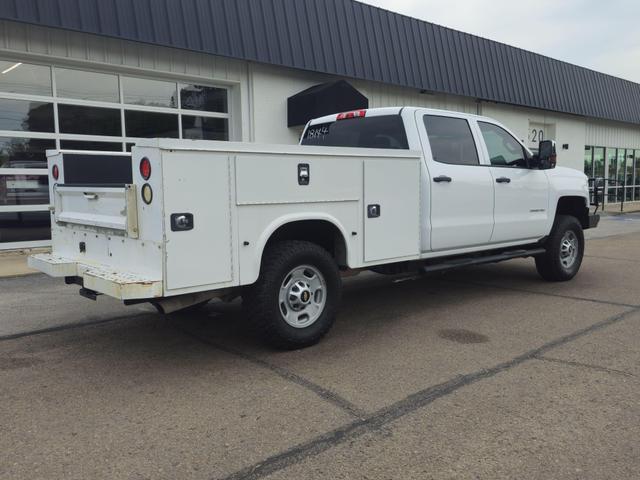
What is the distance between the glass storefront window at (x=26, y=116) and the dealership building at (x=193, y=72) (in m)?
0.02

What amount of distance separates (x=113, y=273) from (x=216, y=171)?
3.60 feet

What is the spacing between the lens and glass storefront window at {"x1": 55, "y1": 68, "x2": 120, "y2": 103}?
1009 cm

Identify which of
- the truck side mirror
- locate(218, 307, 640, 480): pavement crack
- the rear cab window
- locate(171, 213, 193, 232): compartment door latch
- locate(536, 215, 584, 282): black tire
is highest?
the rear cab window

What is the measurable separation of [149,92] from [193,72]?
3.12 feet

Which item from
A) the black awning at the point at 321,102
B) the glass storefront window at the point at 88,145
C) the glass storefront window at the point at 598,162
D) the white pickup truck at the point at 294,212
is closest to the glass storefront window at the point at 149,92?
the glass storefront window at the point at 88,145

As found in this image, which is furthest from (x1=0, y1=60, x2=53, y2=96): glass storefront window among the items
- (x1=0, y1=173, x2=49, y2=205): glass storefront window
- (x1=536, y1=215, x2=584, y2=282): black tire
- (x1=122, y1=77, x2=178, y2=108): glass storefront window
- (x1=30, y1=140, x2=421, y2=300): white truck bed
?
(x1=536, y1=215, x2=584, y2=282): black tire

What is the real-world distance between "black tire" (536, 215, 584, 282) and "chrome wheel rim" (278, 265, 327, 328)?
3.89 m

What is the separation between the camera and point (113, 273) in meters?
4.13

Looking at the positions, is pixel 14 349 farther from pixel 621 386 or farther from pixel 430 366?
pixel 621 386

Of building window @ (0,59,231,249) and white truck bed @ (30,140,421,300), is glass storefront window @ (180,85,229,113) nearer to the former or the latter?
building window @ (0,59,231,249)

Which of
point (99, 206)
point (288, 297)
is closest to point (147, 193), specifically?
point (99, 206)

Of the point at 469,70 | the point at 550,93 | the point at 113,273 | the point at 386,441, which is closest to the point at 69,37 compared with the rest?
the point at 113,273

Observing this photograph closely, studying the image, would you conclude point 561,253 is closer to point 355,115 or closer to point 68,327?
point 355,115

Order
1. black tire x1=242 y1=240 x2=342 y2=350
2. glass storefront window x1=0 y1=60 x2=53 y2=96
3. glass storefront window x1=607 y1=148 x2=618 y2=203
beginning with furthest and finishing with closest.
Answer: glass storefront window x1=607 y1=148 x2=618 y2=203 < glass storefront window x1=0 y1=60 x2=53 y2=96 < black tire x1=242 y1=240 x2=342 y2=350
